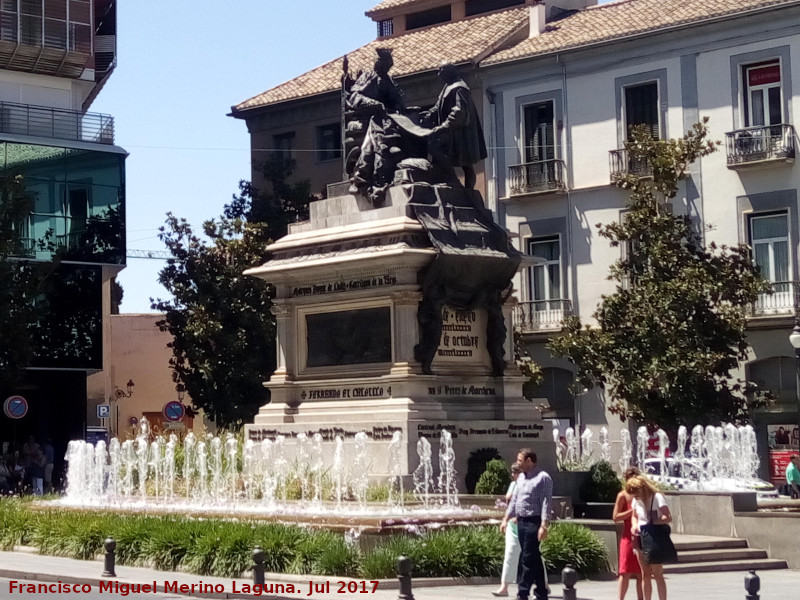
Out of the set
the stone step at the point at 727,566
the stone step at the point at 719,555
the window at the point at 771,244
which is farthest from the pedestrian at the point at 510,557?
the window at the point at 771,244

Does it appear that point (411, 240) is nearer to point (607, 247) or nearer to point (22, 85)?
point (607, 247)

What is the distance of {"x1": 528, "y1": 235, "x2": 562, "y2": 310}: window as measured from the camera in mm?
46594

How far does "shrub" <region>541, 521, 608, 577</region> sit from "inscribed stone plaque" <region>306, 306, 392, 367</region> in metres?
5.71

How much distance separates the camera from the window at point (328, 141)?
52250 millimetres

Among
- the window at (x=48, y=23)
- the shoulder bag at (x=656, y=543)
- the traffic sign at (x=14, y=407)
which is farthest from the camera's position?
the window at (x=48, y=23)

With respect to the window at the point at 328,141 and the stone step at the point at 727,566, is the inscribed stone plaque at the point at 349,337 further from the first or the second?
the window at the point at 328,141

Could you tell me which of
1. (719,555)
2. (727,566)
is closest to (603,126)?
(719,555)

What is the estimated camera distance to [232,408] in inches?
1714

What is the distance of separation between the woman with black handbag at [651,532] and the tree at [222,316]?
27.7m

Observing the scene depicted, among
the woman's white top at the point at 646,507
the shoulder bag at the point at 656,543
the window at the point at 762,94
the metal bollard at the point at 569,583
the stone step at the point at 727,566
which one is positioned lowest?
the stone step at the point at 727,566

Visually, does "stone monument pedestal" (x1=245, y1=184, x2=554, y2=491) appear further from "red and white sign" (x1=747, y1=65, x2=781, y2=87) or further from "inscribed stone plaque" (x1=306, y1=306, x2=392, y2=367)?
"red and white sign" (x1=747, y1=65, x2=781, y2=87)

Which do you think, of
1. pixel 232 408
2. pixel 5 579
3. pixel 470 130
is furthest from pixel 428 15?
pixel 5 579

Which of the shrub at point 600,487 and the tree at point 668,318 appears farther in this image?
the tree at point 668,318

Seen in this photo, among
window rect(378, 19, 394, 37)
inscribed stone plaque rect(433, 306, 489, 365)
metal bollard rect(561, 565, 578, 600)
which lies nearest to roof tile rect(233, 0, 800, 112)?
window rect(378, 19, 394, 37)
